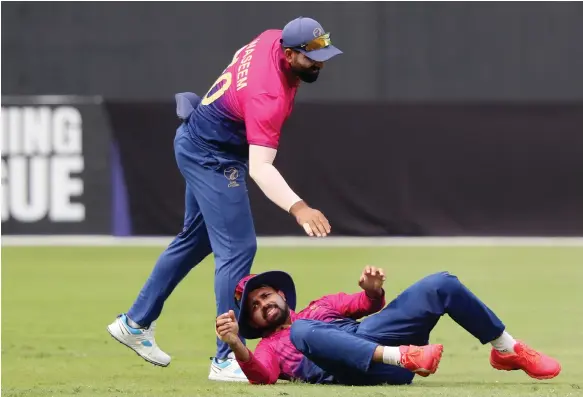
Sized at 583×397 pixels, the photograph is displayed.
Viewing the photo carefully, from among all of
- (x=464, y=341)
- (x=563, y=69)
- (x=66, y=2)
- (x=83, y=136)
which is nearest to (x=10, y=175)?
(x=83, y=136)

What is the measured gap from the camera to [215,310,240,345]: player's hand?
6598 millimetres

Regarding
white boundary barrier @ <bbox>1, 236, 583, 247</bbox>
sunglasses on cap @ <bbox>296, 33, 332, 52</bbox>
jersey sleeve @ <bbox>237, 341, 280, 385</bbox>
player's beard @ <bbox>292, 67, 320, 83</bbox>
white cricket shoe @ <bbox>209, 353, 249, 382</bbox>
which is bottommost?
white boundary barrier @ <bbox>1, 236, 583, 247</bbox>

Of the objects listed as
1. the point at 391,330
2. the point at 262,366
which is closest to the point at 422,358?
the point at 391,330

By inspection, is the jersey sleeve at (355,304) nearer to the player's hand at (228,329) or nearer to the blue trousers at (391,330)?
the blue trousers at (391,330)

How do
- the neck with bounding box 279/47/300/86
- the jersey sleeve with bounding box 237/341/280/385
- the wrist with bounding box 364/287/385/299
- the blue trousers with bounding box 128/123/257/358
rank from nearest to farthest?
the jersey sleeve with bounding box 237/341/280/385
the wrist with bounding box 364/287/385/299
the neck with bounding box 279/47/300/86
the blue trousers with bounding box 128/123/257/358

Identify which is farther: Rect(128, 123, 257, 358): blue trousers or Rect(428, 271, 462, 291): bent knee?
Rect(128, 123, 257, 358): blue trousers

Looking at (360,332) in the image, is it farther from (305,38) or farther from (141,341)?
(141,341)

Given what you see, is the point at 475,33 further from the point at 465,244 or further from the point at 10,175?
the point at 10,175

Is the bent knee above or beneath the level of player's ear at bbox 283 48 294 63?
beneath

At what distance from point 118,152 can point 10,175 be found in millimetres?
1588

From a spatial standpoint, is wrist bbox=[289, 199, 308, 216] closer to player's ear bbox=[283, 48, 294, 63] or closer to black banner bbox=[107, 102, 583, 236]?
player's ear bbox=[283, 48, 294, 63]

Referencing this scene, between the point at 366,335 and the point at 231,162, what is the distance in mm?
1472

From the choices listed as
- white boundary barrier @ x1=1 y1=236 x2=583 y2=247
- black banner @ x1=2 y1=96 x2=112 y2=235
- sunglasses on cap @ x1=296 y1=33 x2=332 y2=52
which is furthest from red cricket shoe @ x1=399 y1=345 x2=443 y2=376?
black banner @ x1=2 y1=96 x2=112 y2=235

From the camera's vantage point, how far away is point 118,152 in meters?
19.9
